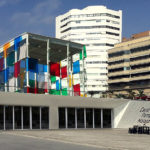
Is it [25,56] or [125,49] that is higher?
[125,49]

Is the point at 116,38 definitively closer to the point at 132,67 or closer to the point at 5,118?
the point at 132,67

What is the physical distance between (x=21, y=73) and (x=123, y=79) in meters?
76.8

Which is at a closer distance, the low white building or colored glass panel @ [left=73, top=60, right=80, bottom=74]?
the low white building

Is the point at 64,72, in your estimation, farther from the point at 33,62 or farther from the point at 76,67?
the point at 33,62

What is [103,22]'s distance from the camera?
154125 millimetres

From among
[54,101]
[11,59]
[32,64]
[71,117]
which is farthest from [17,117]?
[11,59]

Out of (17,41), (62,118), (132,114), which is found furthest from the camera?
(17,41)

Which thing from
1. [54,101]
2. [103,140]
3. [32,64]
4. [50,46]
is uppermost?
[50,46]

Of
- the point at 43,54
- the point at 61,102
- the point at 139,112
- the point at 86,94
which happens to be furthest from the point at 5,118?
the point at 43,54

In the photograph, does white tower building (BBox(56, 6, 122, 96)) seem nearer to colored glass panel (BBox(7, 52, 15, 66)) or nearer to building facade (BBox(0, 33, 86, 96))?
building facade (BBox(0, 33, 86, 96))

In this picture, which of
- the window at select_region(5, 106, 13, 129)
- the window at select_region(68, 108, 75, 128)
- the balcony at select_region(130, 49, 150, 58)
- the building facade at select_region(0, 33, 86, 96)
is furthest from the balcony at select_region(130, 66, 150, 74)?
the window at select_region(5, 106, 13, 129)

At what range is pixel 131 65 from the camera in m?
115

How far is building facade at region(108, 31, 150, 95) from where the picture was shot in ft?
359

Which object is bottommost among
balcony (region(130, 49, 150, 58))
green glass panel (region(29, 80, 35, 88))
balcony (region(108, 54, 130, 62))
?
green glass panel (region(29, 80, 35, 88))
